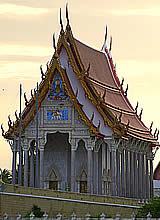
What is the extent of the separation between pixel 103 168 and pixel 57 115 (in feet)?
17.2

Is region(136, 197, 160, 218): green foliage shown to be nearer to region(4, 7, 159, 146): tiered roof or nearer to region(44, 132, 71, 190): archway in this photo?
region(4, 7, 159, 146): tiered roof

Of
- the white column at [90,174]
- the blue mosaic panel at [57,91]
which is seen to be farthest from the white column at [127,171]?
the blue mosaic panel at [57,91]

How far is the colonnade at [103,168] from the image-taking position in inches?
2259

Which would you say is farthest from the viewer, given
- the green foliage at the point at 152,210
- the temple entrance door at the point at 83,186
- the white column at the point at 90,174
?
the temple entrance door at the point at 83,186

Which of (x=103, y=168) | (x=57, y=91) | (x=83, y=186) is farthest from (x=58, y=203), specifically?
(x=103, y=168)

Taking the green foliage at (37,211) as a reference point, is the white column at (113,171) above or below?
above

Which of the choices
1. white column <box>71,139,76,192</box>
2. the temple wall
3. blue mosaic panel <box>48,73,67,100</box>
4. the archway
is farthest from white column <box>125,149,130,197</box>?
the temple wall

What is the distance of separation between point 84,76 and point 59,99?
2174 millimetres

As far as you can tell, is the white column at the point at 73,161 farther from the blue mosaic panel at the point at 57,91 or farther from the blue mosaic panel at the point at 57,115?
the blue mosaic panel at the point at 57,91

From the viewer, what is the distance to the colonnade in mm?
57378

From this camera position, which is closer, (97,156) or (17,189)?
(17,189)

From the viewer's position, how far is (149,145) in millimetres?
68438

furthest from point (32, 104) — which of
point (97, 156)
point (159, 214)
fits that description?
point (159, 214)

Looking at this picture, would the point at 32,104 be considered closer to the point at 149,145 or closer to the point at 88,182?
the point at 88,182
